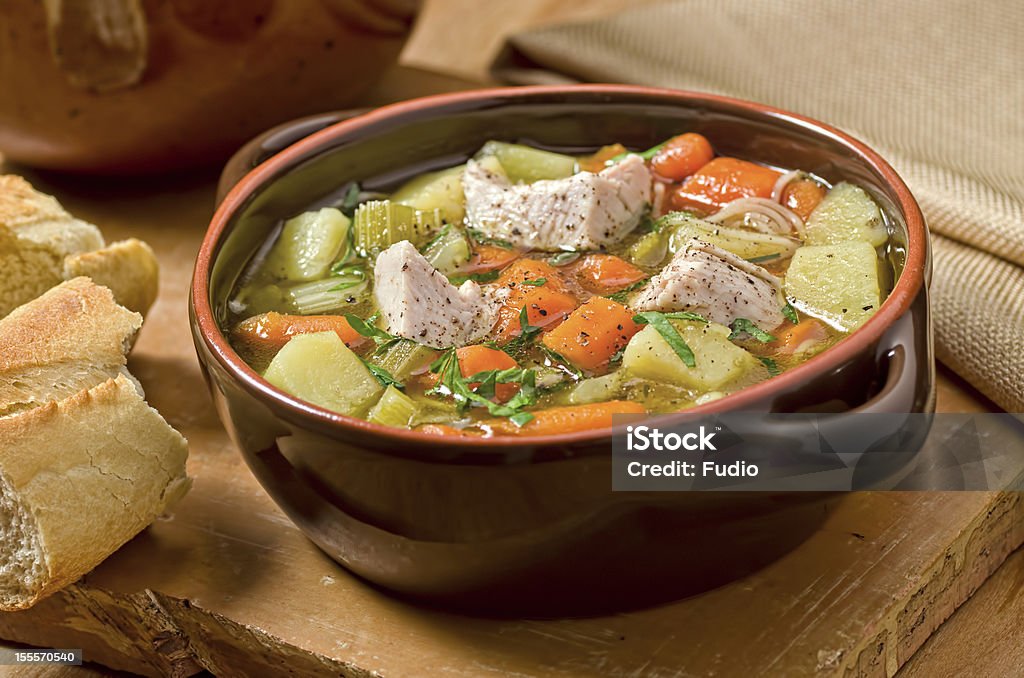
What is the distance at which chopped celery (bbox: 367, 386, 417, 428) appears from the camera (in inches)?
82.8

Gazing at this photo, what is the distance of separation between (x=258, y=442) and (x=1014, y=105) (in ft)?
7.92

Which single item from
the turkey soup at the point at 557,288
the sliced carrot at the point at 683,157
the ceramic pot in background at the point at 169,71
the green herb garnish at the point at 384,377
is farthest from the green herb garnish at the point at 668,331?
the ceramic pot in background at the point at 169,71

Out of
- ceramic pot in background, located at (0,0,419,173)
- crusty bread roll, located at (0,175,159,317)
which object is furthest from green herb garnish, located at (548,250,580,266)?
ceramic pot in background, located at (0,0,419,173)

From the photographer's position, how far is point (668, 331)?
2201 millimetres

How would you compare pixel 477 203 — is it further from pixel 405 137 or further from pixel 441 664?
pixel 441 664

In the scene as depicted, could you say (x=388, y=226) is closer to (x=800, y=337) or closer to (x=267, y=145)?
(x=267, y=145)

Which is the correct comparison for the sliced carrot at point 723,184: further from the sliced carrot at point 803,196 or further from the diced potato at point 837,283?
the diced potato at point 837,283

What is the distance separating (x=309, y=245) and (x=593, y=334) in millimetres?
783

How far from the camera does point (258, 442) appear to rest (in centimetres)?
208

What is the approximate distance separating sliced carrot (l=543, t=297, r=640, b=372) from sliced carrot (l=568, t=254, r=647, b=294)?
219 millimetres

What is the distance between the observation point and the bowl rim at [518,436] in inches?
71.8

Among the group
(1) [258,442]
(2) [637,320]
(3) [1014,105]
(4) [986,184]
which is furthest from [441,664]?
(3) [1014,105]

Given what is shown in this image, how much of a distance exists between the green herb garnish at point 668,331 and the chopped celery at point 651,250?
307 mm

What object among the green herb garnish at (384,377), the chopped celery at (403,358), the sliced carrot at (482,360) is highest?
the sliced carrot at (482,360)
